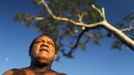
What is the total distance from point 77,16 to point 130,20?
6.59 ft

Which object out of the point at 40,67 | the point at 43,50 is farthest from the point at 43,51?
the point at 40,67

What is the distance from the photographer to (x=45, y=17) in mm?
13406

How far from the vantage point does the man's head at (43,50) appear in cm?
248

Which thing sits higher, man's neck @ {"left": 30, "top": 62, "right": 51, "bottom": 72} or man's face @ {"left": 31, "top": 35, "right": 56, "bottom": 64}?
man's face @ {"left": 31, "top": 35, "right": 56, "bottom": 64}

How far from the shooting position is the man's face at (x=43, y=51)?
8.12ft

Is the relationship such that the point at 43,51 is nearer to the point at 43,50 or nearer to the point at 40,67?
the point at 43,50

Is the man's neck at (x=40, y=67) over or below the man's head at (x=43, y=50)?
below

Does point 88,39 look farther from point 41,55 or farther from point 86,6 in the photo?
Answer: point 41,55

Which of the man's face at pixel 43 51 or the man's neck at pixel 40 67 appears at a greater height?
the man's face at pixel 43 51

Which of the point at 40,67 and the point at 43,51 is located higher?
the point at 43,51

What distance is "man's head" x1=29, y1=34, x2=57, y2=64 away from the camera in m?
2.48

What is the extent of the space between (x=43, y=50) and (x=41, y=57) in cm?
6

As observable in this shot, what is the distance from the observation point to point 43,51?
248 cm

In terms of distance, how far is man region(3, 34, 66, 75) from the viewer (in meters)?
2.48
